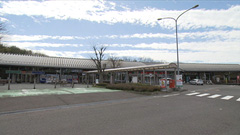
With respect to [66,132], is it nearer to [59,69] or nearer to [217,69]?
[59,69]

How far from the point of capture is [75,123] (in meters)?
6.41

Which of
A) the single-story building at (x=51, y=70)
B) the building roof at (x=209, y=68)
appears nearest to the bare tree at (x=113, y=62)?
the single-story building at (x=51, y=70)

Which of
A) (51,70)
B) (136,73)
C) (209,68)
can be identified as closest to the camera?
(136,73)

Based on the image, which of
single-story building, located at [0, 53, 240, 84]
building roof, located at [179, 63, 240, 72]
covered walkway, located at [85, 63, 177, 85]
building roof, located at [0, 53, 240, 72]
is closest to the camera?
covered walkway, located at [85, 63, 177, 85]

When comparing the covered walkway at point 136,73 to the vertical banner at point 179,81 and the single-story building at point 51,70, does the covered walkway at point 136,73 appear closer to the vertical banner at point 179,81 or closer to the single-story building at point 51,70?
Answer: the single-story building at point 51,70

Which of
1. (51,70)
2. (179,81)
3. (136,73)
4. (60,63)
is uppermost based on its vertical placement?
(60,63)

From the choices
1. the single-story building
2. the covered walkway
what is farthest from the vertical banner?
the single-story building

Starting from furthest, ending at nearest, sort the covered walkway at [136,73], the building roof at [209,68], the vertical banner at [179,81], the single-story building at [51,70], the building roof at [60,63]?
1. the building roof at [209,68]
2. the building roof at [60,63]
3. the single-story building at [51,70]
4. the vertical banner at [179,81]
5. the covered walkway at [136,73]

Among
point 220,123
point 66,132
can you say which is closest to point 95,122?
point 66,132

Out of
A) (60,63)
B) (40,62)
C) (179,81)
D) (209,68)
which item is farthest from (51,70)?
(209,68)

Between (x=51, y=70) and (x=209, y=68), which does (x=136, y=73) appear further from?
(x=209, y=68)

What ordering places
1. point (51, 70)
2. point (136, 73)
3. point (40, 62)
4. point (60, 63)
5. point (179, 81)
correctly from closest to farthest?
point (179, 81) < point (136, 73) < point (40, 62) < point (51, 70) < point (60, 63)

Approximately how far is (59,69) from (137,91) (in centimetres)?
3060

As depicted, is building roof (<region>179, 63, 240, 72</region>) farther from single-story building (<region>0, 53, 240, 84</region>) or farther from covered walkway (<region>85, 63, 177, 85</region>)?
covered walkway (<region>85, 63, 177, 85</region>)
